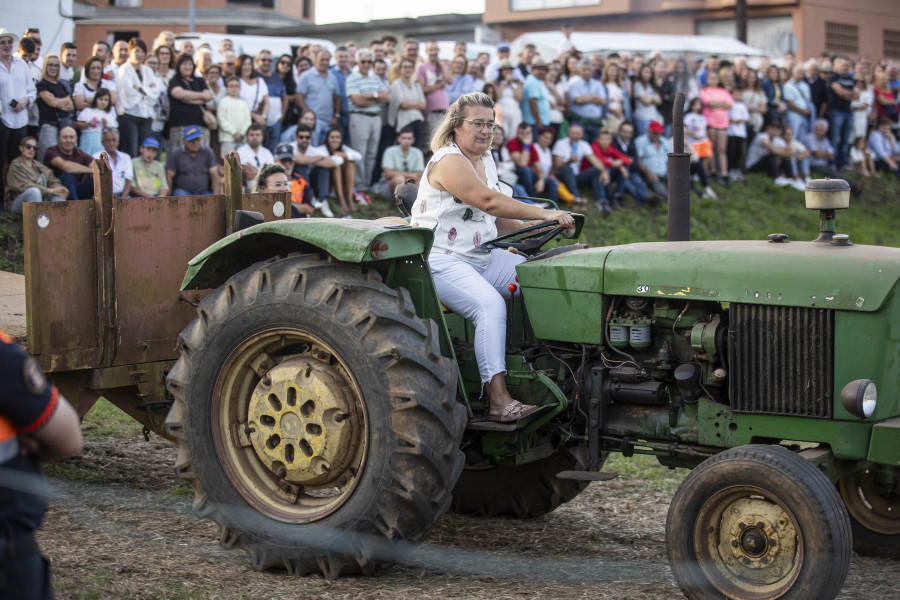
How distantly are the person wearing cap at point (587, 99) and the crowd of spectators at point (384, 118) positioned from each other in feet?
0.07

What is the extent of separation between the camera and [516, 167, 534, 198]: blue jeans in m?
13.5

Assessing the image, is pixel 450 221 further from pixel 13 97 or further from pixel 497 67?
pixel 497 67

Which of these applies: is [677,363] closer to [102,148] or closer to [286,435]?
[286,435]

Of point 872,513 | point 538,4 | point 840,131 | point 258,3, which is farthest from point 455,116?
point 258,3

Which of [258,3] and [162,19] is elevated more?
[258,3]

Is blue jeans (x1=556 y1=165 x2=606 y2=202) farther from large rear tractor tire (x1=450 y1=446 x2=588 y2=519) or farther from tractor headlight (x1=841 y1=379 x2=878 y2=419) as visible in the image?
tractor headlight (x1=841 y1=379 x2=878 y2=419)

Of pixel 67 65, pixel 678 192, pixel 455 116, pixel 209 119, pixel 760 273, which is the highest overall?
pixel 67 65

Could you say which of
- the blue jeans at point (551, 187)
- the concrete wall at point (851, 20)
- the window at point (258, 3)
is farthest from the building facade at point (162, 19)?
the blue jeans at point (551, 187)

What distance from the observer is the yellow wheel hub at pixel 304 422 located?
4418 mm

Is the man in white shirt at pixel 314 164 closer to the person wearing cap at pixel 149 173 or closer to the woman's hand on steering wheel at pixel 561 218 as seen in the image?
the person wearing cap at pixel 149 173

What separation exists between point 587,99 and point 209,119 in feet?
18.5

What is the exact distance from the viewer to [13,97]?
9.66 m

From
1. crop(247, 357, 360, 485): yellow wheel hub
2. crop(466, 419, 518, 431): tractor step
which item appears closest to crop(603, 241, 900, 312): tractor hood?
crop(466, 419, 518, 431): tractor step

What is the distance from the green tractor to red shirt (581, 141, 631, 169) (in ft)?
33.2
